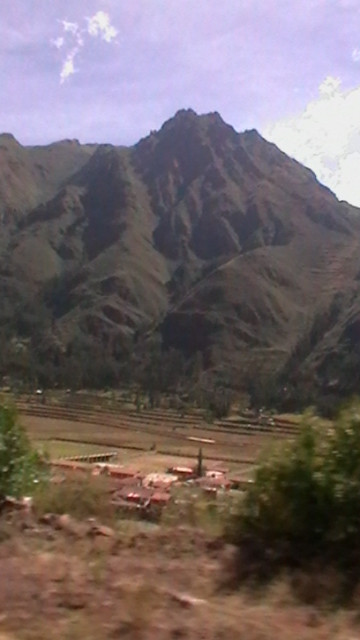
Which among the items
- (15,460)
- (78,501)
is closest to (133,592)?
(78,501)

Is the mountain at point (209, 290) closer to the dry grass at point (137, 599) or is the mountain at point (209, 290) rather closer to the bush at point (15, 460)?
the bush at point (15, 460)

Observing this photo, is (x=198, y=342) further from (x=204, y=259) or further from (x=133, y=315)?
(x=204, y=259)

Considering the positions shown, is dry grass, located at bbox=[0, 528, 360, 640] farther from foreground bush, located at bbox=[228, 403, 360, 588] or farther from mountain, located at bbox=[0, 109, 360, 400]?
mountain, located at bbox=[0, 109, 360, 400]

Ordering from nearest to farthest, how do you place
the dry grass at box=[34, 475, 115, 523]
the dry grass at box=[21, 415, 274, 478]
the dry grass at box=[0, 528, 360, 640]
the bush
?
the dry grass at box=[0, 528, 360, 640]
the dry grass at box=[34, 475, 115, 523]
the bush
the dry grass at box=[21, 415, 274, 478]

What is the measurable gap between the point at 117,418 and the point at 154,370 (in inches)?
1471

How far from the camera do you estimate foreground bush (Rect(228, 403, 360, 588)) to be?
7969 millimetres

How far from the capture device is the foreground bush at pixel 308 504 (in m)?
7.97

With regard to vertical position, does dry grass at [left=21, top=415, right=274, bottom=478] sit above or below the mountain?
below

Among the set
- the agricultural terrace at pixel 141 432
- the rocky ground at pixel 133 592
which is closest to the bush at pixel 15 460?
the rocky ground at pixel 133 592

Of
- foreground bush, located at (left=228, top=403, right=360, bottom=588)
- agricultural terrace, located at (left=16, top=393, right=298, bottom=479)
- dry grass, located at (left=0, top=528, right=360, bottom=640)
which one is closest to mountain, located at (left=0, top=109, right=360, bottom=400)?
agricultural terrace, located at (left=16, top=393, right=298, bottom=479)

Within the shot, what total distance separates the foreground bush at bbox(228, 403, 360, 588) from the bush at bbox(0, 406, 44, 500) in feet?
9.65

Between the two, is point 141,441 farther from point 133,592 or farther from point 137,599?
point 137,599

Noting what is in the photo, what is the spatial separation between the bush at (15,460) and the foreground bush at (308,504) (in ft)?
9.65

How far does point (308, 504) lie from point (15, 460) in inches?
158
